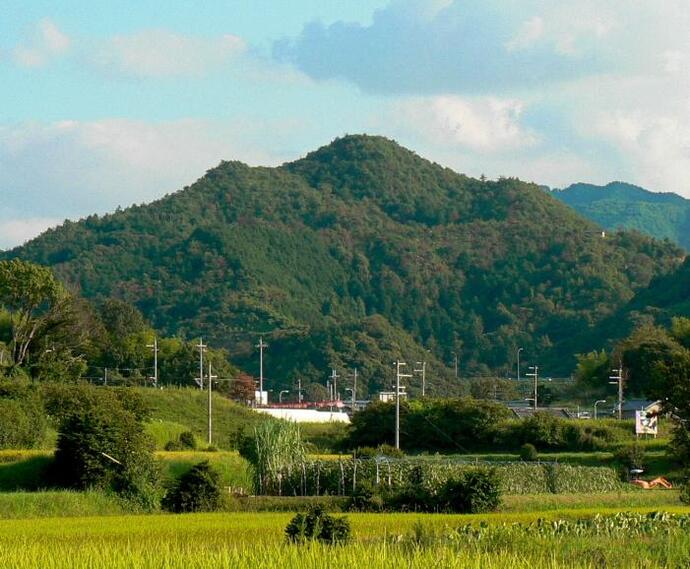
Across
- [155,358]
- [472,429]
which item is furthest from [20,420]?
[155,358]

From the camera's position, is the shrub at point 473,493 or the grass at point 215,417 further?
the grass at point 215,417

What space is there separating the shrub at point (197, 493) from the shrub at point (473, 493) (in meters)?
5.80

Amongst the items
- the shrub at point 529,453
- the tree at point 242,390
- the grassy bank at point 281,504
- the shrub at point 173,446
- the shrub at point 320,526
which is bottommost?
the grassy bank at point 281,504

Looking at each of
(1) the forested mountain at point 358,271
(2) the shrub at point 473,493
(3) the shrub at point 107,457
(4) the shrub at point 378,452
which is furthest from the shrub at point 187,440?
(1) the forested mountain at point 358,271

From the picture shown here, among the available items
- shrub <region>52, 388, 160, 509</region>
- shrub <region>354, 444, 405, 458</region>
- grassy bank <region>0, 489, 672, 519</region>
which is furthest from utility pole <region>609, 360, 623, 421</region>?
shrub <region>52, 388, 160, 509</region>

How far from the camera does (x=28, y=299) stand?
6688cm

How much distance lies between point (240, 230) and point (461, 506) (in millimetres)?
117630

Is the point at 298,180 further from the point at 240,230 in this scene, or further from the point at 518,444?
the point at 518,444

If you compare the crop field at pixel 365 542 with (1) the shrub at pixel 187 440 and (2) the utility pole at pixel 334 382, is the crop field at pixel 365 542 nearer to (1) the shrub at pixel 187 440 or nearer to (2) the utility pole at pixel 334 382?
(1) the shrub at pixel 187 440

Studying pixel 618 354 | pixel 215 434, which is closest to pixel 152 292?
pixel 618 354

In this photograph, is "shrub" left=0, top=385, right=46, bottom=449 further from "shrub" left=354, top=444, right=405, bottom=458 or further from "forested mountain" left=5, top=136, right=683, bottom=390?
"forested mountain" left=5, top=136, right=683, bottom=390

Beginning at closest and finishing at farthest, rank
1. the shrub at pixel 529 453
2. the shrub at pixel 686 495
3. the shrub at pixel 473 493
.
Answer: the shrub at pixel 473 493, the shrub at pixel 686 495, the shrub at pixel 529 453

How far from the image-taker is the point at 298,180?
187875 mm

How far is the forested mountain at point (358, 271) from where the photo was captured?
127562mm
